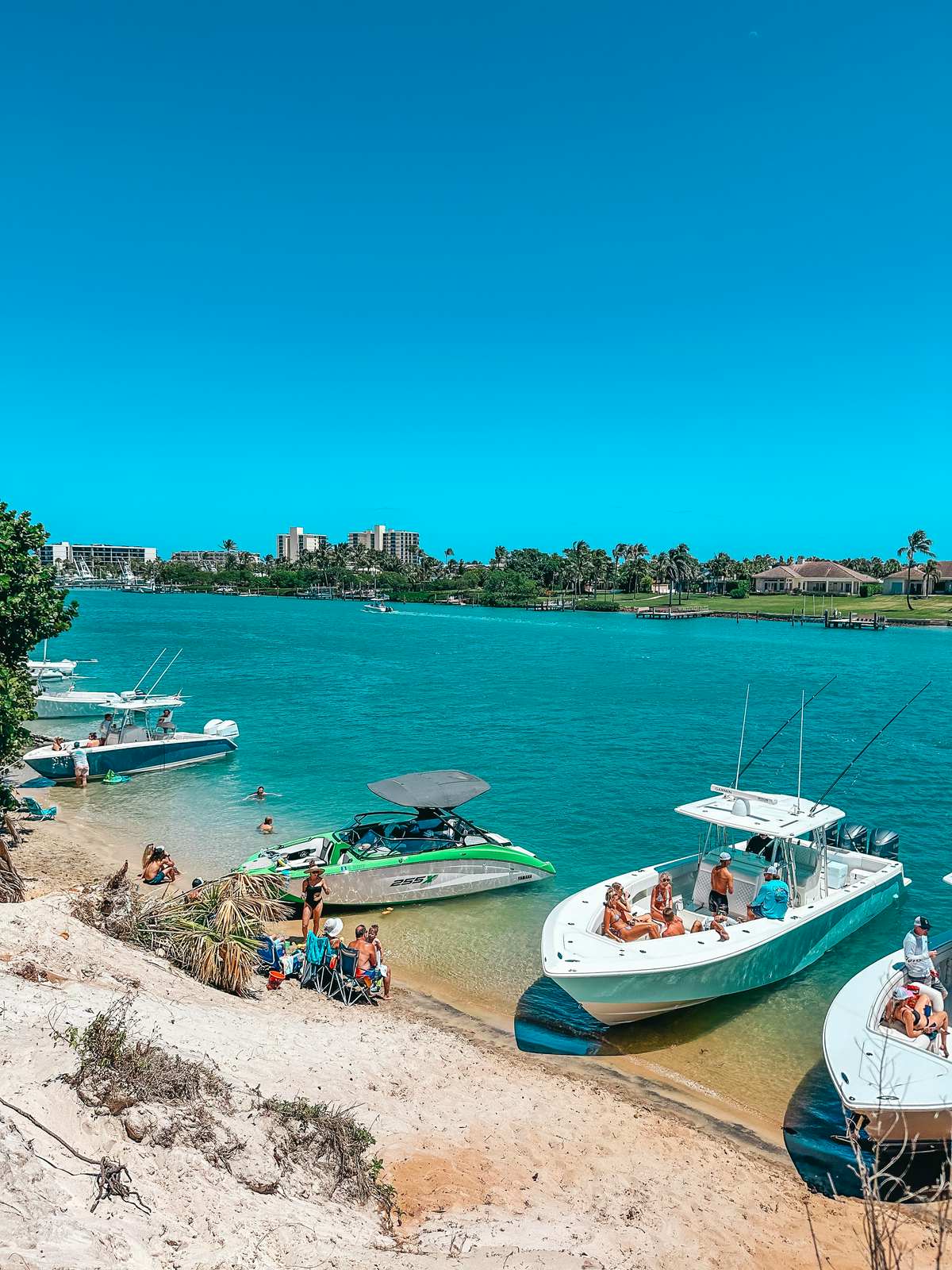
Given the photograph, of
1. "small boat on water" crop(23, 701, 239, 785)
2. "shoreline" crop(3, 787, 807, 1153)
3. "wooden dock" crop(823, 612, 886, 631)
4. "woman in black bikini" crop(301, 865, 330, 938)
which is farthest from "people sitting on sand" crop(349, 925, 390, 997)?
"wooden dock" crop(823, 612, 886, 631)

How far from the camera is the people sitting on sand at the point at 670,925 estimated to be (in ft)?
42.3

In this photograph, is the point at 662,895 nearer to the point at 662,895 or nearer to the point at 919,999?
the point at 662,895

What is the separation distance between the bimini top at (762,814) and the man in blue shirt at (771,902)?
2.79ft

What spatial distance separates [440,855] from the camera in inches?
694

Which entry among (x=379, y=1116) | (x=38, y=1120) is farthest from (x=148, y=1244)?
(x=379, y=1116)

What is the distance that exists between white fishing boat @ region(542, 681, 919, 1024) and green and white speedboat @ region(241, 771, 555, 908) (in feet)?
12.7

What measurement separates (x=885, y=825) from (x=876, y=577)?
174 m

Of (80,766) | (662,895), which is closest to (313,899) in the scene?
(662,895)

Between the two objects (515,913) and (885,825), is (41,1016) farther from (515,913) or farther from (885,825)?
(885,825)

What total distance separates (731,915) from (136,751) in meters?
22.0

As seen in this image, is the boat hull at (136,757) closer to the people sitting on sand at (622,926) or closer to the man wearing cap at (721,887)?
the people sitting on sand at (622,926)

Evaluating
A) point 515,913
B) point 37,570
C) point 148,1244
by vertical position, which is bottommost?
point 515,913

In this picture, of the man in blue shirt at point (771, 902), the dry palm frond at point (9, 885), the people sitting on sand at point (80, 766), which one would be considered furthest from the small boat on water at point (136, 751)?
the man in blue shirt at point (771, 902)

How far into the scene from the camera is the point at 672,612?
148750mm
